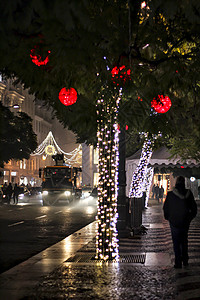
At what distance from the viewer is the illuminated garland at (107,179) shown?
40.3 ft

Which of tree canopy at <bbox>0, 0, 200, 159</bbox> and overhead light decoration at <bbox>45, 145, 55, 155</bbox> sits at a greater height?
overhead light decoration at <bbox>45, 145, 55, 155</bbox>

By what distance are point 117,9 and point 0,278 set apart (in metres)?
5.59

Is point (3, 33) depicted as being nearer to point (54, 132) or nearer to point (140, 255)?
point (140, 255)

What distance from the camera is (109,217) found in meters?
12.3

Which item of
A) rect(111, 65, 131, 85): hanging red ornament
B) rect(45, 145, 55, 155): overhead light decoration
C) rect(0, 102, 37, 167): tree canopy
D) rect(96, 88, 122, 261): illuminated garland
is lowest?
rect(96, 88, 122, 261): illuminated garland

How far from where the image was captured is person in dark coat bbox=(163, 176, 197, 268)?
1091cm

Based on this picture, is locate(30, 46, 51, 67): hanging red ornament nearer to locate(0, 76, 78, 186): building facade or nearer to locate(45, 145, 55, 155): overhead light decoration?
locate(0, 76, 78, 186): building facade

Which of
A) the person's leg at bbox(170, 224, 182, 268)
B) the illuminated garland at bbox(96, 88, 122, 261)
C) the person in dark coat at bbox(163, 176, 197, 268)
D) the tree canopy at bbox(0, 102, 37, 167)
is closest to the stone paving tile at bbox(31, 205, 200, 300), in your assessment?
the person's leg at bbox(170, 224, 182, 268)

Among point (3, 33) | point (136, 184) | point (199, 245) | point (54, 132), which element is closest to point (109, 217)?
point (199, 245)

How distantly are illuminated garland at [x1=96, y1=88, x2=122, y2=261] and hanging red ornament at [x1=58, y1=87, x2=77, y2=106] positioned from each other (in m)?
0.72

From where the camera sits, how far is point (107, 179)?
12.4 metres

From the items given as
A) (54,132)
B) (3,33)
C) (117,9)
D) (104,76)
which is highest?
(54,132)

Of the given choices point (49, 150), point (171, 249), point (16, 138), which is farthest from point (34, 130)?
point (171, 249)

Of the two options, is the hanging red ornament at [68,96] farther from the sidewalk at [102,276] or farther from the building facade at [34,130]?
the building facade at [34,130]
